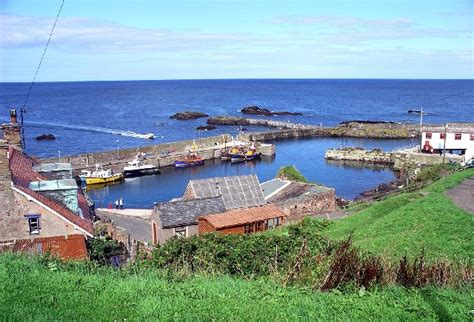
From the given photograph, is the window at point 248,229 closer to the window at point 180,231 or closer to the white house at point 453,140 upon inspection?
the window at point 180,231

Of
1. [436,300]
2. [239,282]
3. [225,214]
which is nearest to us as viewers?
[436,300]

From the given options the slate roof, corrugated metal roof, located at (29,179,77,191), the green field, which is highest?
corrugated metal roof, located at (29,179,77,191)

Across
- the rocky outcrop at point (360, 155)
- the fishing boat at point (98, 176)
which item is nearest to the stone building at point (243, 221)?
the fishing boat at point (98, 176)

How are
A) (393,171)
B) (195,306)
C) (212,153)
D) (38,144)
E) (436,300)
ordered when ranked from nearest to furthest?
1. (195,306)
2. (436,300)
3. (393,171)
4. (212,153)
5. (38,144)

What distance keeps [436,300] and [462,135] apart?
165 feet

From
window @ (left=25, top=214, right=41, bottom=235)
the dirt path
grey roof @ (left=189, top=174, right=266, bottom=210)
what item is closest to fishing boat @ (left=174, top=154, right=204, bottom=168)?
grey roof @ (left=189, top=174, right=266, bottom=210)

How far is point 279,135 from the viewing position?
85.1 metres

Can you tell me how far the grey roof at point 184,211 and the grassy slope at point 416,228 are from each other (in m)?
7.05

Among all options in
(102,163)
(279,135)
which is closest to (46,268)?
(102,163)

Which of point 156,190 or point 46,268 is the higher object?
point 46,268

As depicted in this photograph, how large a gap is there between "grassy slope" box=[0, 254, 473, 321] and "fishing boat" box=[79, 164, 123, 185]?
139 feet

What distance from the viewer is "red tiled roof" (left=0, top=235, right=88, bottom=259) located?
17141 millimetres

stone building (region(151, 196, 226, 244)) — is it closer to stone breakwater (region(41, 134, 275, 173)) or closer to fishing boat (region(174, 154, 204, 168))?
stone breakwater (region(41, 134, 275, 173))

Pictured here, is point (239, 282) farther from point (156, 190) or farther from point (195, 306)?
point (156, 190)
